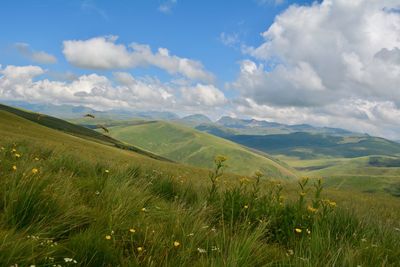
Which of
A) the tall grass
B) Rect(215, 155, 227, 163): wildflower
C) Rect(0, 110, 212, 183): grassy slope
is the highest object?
Rect(215, 155, 227, 163): wildflower

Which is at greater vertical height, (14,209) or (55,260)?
(14,209)

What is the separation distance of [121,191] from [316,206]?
319 cm

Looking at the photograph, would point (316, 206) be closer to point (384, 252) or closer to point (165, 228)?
point (384, 252)

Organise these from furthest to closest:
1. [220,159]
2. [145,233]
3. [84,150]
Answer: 1. [84,150]
2. [220,159]
3. [145,233]

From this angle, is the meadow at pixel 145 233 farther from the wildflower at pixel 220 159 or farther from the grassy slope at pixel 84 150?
the grassy slope at pixel 84 150

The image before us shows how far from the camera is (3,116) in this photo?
74.0m

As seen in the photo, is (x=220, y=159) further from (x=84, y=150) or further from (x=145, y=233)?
(x=84, y=150)

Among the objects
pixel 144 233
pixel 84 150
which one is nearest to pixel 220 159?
pixel 144 233

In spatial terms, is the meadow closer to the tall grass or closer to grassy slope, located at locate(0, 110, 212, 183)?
the tall grass

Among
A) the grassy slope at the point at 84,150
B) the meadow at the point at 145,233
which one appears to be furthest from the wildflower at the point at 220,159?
the grassy slope at the point at 84,150

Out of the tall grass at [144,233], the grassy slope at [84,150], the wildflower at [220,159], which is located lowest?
the grassy slope at [84,150]

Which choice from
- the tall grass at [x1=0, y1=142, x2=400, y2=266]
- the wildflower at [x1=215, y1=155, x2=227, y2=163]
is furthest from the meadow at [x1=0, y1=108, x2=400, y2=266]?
the wildflower at [x1=215, y1=155, x2=227, y2=163]

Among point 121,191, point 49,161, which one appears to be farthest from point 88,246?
point 49,161

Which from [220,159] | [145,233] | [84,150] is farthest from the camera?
[84,150]
